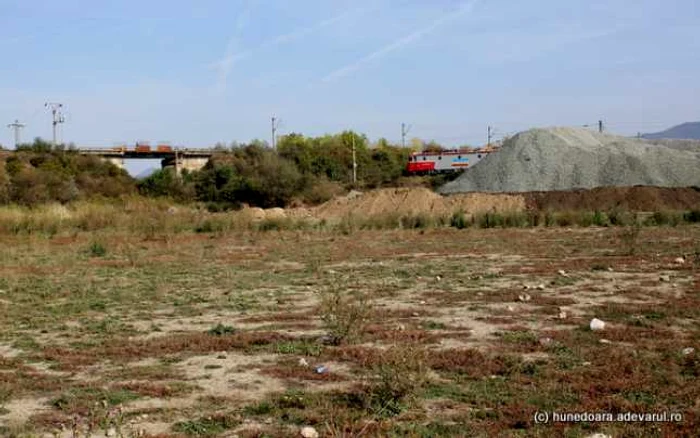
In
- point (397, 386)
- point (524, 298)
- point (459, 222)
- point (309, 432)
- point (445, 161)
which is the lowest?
point (459, 222)

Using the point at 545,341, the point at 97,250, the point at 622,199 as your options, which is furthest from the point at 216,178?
the point at 545,341

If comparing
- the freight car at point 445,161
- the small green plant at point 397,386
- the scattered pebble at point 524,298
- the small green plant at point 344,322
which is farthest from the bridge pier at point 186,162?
the small green plant at point 397,386

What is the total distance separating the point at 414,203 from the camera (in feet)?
145

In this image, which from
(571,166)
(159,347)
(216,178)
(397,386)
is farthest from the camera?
(216,178)

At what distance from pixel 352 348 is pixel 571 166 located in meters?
44.3

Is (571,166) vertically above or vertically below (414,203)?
above

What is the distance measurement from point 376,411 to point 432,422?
45cm

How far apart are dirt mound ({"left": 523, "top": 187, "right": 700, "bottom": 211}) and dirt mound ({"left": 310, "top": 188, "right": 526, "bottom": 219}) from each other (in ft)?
5.71

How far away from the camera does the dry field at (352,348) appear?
5953mm

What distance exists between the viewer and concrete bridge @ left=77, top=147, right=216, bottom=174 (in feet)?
255

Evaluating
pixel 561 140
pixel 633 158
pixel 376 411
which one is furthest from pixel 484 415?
pixel 561 140

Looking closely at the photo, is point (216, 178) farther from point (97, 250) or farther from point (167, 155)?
point (97, 250)

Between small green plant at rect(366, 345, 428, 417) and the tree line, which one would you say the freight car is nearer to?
the tree line

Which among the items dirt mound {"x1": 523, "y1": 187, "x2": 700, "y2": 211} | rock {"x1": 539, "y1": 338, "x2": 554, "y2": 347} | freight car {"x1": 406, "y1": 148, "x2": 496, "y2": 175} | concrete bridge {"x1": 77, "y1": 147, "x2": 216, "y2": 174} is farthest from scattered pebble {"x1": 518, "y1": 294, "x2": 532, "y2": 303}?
concrete bridge {"x1": 77, "y1": 147, "x2": 216, "y2": 174}
